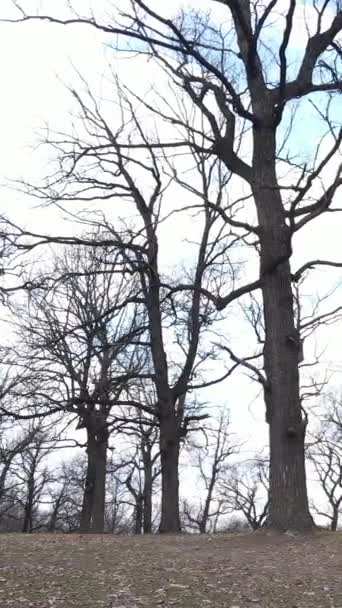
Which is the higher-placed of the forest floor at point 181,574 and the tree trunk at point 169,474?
the tree trunk at point 169,474

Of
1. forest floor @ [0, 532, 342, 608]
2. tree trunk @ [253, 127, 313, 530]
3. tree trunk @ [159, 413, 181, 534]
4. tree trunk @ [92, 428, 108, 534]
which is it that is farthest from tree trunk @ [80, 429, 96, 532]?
tree trunk @ [253, 127, 313, 530]

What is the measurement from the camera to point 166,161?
11102 millimetres

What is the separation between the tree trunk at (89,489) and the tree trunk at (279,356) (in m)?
12.8

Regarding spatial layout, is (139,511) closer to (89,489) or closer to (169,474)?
(89,489)

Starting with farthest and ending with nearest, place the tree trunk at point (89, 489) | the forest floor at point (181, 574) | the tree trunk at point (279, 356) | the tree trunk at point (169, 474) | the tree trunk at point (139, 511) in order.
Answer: the tree trunk at point (139, 511) → the tree trunk at point (89, 489) → the tree trunk at point (169, 474) → the tree trunk at point (279, 356) → the forest floor at point (181, 574)

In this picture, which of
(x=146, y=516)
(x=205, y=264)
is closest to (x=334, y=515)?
(x=146, y=516)

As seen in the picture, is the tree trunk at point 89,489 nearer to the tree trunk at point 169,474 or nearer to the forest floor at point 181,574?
the tree trunk at point 169,474

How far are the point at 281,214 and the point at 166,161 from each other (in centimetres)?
222

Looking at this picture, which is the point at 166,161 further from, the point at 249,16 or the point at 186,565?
the point at 186,565

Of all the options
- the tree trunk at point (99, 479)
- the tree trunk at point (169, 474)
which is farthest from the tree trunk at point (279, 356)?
the tree trunk at point (99, 479)

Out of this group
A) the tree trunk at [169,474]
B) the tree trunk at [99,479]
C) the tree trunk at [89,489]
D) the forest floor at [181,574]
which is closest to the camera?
the forest floor at [181,574]

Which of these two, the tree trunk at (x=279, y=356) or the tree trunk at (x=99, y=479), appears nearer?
the tree trunk at (x=279, y=356)

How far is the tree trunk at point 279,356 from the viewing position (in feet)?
30.3

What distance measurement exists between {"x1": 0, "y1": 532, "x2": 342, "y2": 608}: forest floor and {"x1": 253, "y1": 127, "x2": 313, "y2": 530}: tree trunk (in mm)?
532
